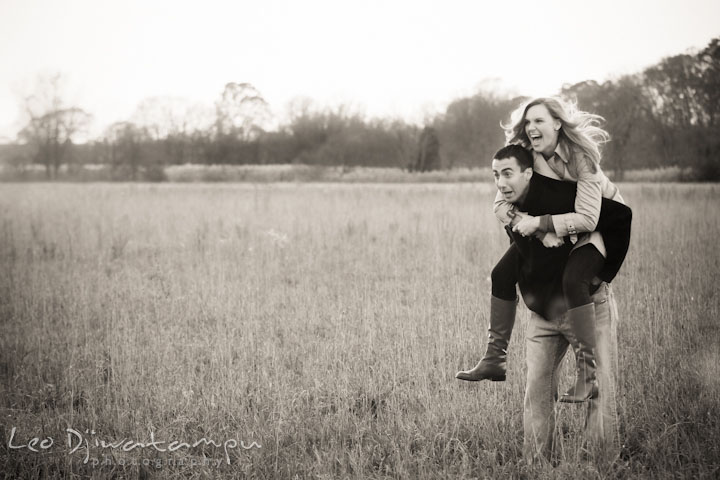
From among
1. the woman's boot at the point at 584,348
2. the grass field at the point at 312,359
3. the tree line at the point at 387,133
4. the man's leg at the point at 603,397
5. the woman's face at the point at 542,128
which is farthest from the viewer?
the tree line at the point at 387,133

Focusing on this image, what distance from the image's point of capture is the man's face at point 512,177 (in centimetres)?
284

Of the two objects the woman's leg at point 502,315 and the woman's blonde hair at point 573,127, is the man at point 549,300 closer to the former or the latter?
the woman's leg at point 502,315

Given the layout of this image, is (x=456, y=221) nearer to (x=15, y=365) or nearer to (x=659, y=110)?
(x=15, y=365)

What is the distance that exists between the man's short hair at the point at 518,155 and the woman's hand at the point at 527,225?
0.31 meters

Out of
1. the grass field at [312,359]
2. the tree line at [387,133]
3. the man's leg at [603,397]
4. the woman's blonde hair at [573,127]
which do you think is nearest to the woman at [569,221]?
the woman's blonde hair at [573,127]

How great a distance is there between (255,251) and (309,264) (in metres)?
1.48

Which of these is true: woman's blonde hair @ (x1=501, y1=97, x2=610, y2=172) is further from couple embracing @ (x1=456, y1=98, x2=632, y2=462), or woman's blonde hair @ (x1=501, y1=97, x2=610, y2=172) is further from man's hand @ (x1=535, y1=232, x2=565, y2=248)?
man's hand @ (x1=535, y1=232, x2=565, y2=248)

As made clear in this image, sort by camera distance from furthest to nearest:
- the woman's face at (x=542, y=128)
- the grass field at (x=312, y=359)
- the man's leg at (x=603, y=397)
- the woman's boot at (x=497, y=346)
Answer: the grass field at (x=312, y=359)
the woman's boot at (x=497, y=346)
the woman's face at (x=542, y=128)
the man's leg at (x=603, y=397)

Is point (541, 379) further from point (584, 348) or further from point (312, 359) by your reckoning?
point (312, 359)

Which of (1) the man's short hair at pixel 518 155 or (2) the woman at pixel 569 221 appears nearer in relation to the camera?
(2) the woman at pixel 569 221

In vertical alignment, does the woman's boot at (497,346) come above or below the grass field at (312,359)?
above

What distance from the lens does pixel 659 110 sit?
2694 centimetres

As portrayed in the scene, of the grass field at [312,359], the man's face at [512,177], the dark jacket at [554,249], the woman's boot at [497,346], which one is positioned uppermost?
the man's face at [512,177]

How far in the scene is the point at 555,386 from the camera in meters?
2.96
